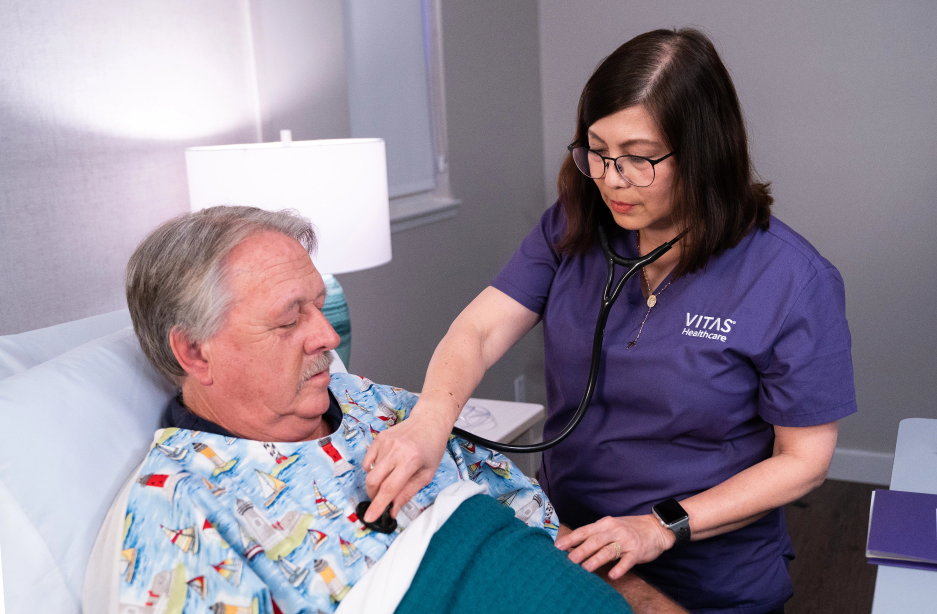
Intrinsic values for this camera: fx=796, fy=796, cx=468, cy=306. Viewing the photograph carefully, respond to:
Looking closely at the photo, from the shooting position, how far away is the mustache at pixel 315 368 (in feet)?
3.63

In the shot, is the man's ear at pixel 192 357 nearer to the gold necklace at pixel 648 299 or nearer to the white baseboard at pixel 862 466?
the gold necklace at pixel 648 299

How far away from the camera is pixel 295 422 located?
112 cm

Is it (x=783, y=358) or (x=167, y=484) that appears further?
(x=783, y=358)

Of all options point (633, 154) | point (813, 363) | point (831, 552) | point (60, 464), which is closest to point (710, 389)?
point (813, 363)

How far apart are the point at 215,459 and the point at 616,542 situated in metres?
0.57

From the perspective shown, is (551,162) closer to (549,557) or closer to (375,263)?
(375,263)

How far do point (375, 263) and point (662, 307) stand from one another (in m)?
0.62

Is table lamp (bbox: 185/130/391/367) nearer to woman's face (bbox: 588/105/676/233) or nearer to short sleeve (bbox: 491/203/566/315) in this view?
short sleeve (bbox: 491/203/566/315)

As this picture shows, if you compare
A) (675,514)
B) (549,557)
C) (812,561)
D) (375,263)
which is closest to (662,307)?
(675,514)

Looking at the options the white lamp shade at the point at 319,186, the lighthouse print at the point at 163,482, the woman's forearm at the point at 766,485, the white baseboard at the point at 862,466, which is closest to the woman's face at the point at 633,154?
the woman's forearm at the point at 766,485

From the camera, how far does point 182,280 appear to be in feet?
3.42

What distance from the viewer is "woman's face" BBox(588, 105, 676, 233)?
4.03 ft

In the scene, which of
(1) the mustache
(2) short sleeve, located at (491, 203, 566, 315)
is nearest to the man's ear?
(1) the mustache

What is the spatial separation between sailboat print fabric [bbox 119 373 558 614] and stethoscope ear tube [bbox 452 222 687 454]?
14 centimetres
